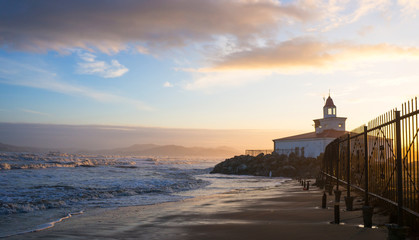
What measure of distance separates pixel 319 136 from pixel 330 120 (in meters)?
4.89

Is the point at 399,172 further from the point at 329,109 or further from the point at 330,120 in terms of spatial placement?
the point at 329,109

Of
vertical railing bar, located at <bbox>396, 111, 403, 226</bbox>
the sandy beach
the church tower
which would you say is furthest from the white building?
vertical railing bar, located at <bbox>396, 111, 403, 226</bbox>

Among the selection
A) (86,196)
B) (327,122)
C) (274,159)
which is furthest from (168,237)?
(327,122)

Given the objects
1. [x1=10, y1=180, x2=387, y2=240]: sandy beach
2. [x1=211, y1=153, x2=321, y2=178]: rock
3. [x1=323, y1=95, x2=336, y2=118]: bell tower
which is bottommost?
[x1=10, y1=180, x2=387, y2=240]: sandy beach

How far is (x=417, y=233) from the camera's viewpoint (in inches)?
242

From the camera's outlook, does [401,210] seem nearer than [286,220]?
Yes

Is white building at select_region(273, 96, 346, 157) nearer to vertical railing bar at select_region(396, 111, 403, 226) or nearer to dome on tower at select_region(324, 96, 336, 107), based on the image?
dome on tower at select_region(324, 96, 336, 107)

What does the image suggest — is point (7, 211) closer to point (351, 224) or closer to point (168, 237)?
point (168, 237)

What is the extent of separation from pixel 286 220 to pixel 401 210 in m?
3.94

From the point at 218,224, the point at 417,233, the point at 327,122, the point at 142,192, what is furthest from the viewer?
the point at 327,122

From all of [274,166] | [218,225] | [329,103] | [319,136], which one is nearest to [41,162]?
[274,166]

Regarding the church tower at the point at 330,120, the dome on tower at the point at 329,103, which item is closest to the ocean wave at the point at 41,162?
the church tower at the point at 330,120

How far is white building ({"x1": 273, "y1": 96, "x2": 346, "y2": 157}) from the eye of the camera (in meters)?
55.6

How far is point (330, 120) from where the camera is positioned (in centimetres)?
5916
